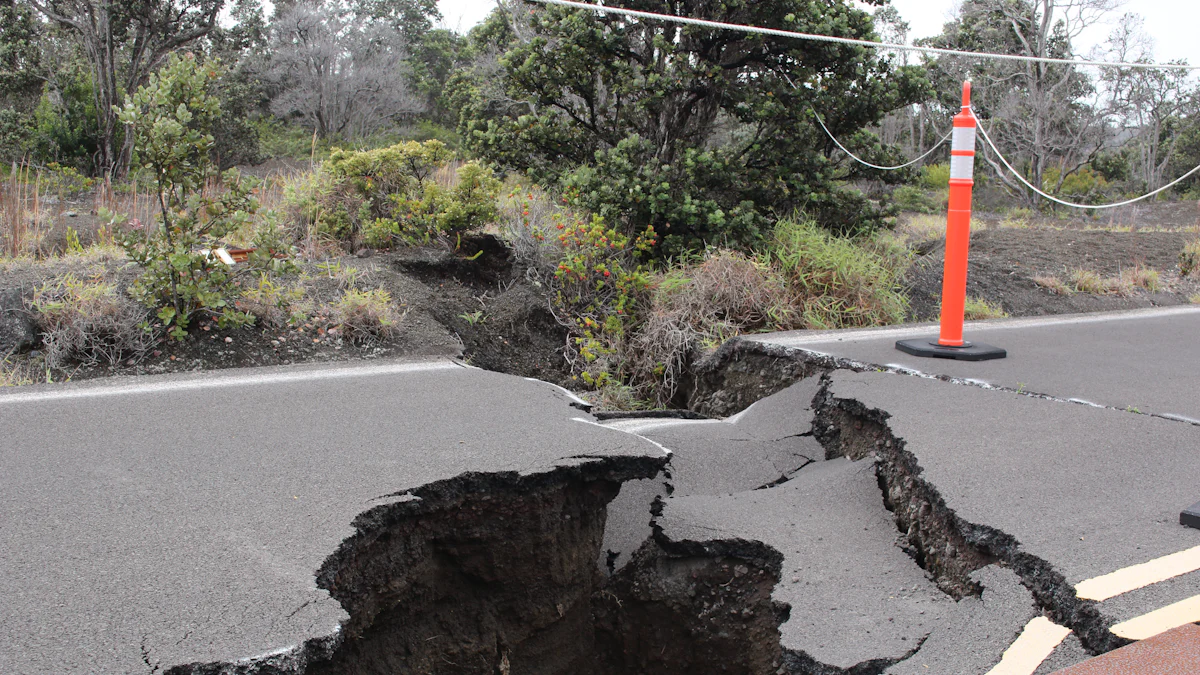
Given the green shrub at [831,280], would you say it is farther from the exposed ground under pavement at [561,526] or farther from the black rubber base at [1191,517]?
the black rubber base at [1191,517]

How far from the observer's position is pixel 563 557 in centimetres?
366

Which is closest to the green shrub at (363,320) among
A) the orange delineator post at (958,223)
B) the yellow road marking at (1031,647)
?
the orange delineator post at (958,223)

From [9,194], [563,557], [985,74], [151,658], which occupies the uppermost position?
[985,74]

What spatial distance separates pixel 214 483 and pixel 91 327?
285 cm

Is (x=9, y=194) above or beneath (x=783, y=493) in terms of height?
above

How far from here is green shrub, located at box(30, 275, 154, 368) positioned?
17.7ft

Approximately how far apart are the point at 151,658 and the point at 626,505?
234cm

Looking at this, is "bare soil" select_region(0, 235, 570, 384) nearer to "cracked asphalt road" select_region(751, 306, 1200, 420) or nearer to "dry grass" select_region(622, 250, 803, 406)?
"dry grass" select_region(622, 250, 803, 406)

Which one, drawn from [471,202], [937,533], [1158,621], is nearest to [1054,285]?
[471,202]

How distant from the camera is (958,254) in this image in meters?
5.75

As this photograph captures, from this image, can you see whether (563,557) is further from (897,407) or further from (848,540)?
(897,407)

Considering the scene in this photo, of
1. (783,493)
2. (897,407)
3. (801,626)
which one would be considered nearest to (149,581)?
(801,626)

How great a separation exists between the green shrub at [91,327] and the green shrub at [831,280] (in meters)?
4.89

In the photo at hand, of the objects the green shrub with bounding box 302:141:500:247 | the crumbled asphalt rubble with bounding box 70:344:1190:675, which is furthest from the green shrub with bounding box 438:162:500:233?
the crumbled asphalt rubble with bounding box 70:344:1190:675
